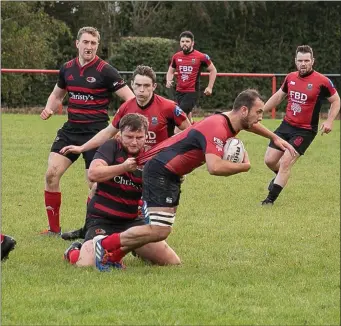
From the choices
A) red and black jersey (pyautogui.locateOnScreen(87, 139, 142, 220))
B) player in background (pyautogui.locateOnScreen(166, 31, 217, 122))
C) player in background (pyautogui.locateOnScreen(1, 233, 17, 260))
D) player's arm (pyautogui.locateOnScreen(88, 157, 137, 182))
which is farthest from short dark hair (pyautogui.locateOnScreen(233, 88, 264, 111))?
player in background (pyautogui.locateOnScreen(166, 31, 217, 122))

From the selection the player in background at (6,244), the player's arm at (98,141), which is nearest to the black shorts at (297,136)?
the player's arm at (98,141)

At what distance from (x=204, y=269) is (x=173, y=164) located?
3.17 ft

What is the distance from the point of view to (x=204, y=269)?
7133 millimetres

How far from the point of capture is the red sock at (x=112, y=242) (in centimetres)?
693

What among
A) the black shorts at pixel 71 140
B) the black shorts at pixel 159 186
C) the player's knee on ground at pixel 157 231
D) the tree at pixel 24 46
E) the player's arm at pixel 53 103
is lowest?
the tree at pixel 24 46

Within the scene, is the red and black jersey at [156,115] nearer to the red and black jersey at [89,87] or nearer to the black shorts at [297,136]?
the red and black jersey at [89,87]

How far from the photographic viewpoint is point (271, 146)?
11594mm

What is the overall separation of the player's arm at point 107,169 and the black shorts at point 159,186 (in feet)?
0.60

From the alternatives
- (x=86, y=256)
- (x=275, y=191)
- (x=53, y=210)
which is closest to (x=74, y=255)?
(x=86, y=256)

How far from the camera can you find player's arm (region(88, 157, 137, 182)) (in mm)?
6691

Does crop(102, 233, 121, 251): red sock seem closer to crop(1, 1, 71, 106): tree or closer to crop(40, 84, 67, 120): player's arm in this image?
crop(40, 84, 67, 120): player's arm

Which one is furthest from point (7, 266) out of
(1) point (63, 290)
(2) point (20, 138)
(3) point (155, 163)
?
(2) point (20, 138)

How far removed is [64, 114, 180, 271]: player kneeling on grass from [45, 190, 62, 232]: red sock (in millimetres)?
1374

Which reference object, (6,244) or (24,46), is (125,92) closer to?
(6,244)
